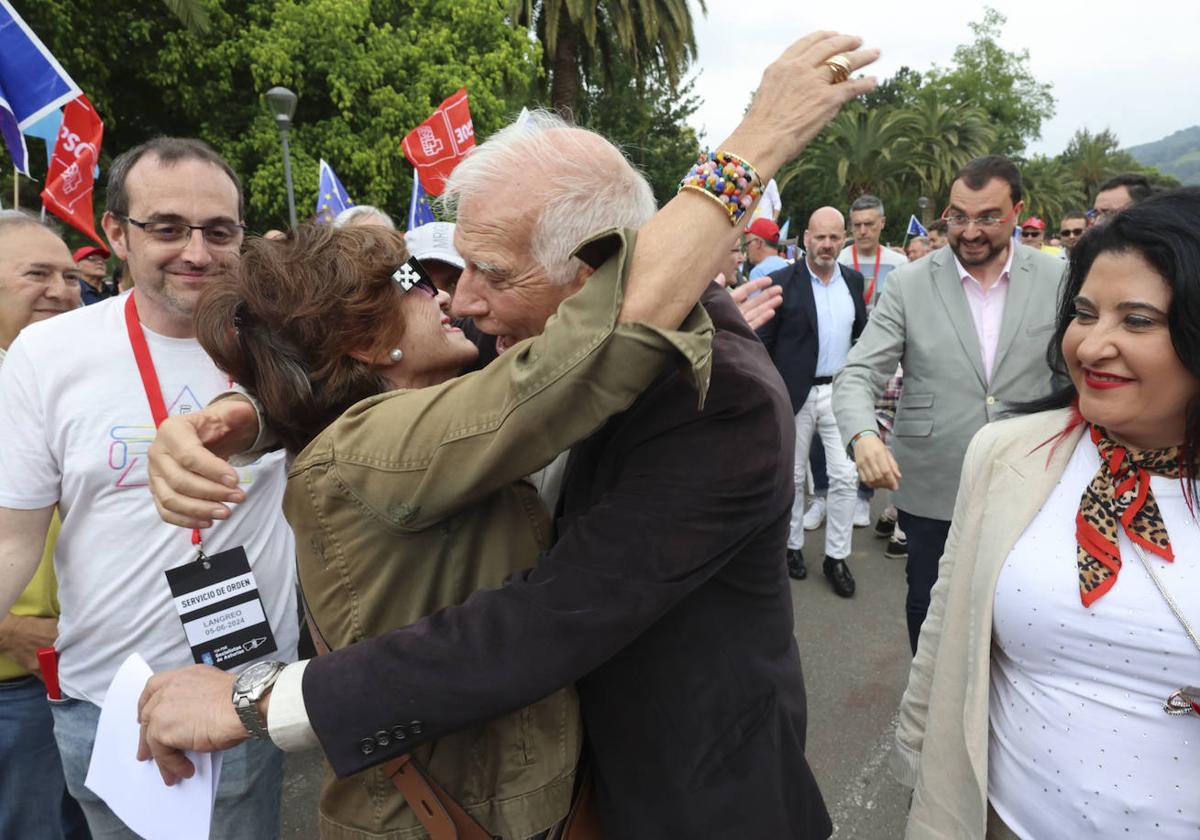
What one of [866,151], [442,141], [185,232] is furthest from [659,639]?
[866,151]

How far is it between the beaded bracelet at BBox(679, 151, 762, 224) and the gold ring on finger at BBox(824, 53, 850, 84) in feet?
0.63

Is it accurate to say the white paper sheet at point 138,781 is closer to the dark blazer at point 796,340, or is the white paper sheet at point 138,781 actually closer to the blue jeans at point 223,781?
the blue jeans at point 223,781

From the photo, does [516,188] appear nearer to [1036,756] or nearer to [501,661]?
[501,661]

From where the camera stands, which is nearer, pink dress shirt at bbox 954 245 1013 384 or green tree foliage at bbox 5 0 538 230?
pink dress shirt at bbox 954 245 1013 384

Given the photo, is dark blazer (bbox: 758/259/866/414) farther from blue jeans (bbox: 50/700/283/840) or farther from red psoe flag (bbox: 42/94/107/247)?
red psoe flag (bbox: 42/94/107/247)

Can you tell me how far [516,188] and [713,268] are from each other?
471 mm

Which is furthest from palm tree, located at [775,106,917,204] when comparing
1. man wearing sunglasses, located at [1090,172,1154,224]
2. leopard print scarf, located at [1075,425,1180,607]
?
leopard print scarf, located at [1075,425,1180,607]

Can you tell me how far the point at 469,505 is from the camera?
108 centimetres

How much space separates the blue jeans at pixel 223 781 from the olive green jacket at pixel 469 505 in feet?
2.07

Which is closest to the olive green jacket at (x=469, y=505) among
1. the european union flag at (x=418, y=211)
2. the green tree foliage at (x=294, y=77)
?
the european union flag at (x=418, y=211)

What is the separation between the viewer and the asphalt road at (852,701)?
289 centimetres

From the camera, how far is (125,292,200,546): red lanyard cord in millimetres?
1765

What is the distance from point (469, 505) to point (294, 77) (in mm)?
15002

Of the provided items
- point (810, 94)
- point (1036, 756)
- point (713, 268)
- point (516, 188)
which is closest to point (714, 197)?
point (713, 268)
